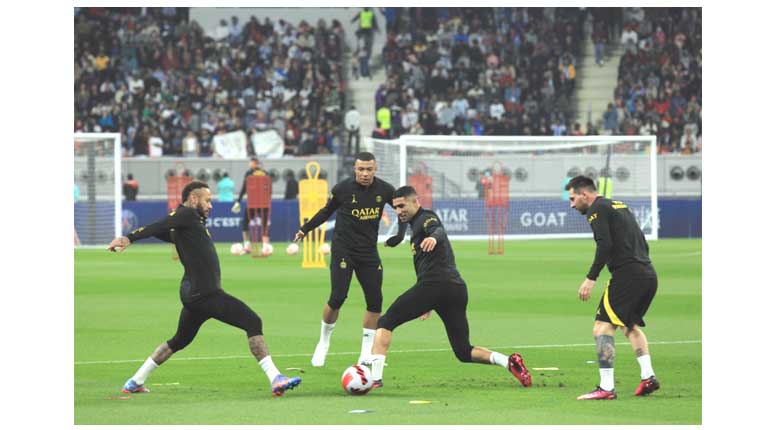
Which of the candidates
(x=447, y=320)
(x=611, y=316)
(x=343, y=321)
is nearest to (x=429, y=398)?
(x=447, y=320)

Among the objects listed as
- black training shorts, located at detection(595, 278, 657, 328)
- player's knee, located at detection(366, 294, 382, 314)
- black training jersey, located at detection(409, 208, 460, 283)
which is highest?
black training jersey, located at detection(409, 208, 460, 283)

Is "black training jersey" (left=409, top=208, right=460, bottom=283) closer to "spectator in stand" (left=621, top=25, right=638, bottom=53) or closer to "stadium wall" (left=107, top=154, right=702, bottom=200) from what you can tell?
"stadium wall" (left=107, top=154, right=702, bottom=200)

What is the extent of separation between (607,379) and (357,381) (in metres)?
2.21

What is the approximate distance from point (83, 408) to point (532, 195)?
110 feet

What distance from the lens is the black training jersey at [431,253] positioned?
12445 millimetres

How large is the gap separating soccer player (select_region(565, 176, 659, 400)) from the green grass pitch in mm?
366

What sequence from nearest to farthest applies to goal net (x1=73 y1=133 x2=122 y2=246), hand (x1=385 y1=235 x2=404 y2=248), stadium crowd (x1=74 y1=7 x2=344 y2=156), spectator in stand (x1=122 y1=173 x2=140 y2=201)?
hand (x1=385 y1=235 x2=404 y2=248) < goal net (x1=73 y1=133 x2=122 y2=246) < spectator in stand (x1=122 y1=173 x2=140 y2=201) < stadium crowd (x1=74 y1=7 x2=344 y2=156)

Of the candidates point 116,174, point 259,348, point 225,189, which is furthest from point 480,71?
point 259,348

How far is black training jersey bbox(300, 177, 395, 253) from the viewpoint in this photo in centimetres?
1470

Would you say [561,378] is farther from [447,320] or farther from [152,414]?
[152,414]

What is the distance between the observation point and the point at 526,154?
148 ft

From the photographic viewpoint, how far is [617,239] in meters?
12.2

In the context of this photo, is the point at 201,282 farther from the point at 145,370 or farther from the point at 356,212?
the point at 356,212

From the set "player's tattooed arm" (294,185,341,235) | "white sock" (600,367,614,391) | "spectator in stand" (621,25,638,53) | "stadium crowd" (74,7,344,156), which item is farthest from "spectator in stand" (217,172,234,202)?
"white sock" (600,367,614,391)
